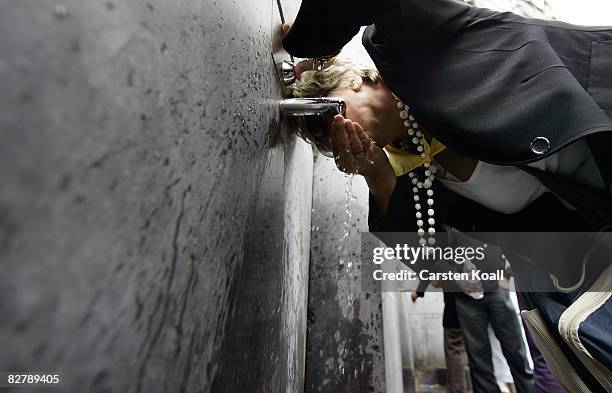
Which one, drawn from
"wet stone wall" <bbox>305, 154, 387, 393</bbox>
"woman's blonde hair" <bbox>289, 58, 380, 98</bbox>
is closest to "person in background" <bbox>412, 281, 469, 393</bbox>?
"wet stone wall" <bbox>305, 154, 387, 393</bbox>

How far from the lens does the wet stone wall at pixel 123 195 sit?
0.60 feet

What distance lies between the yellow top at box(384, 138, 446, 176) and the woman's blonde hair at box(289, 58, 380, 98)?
21 cm

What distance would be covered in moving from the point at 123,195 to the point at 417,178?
90cm

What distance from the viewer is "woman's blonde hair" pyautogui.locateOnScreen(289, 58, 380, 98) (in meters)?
1.00

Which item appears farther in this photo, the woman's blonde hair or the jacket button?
the woman's blonde hair

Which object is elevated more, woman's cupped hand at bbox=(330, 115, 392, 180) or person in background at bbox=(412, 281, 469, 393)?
woman's cupped hand at bbox=(330, 115, 392, 180)

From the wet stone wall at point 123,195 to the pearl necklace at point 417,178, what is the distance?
545 mm

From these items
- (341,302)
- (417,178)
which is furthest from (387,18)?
(341,302)

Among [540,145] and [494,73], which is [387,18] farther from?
[540,145]

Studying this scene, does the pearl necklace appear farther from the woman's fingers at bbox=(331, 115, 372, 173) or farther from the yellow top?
the woman's fingers at bbox=(331, 115, 372, 173)

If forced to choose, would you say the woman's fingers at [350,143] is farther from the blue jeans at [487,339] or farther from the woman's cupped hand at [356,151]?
the blue jeans at [487,339]

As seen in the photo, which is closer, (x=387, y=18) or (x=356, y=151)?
(x=387, y=18)

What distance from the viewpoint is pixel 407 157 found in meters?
1.01

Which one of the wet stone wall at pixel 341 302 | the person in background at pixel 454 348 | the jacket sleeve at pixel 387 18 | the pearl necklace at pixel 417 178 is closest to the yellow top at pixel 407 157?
the pearl necklace at pixel 417 178
